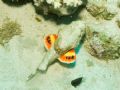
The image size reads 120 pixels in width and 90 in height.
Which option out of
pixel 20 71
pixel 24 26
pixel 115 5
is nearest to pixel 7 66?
pixel 20 71

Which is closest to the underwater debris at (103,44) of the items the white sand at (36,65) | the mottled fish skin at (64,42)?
the white sand at (36,65)

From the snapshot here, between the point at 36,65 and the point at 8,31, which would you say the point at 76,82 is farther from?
the point at 8,31

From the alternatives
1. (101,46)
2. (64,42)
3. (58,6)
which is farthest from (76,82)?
(58,6)

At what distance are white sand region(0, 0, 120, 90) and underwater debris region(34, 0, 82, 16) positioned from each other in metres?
0.44

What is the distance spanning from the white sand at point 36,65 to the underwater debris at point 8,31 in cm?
11

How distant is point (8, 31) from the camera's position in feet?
24.8

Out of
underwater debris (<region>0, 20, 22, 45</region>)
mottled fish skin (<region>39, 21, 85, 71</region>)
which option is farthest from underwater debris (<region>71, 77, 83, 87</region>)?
underwater debris (<region>0, 20, 22, 45</region>)

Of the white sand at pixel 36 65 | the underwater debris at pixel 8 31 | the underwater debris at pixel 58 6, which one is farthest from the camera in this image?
the underwater debris at pixel 8 31

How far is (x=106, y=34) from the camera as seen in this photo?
7527 millimetres

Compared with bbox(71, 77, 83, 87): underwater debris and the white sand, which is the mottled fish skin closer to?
the white sand

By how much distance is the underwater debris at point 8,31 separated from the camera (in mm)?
7484

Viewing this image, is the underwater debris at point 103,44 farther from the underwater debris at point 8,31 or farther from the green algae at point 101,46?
the underwater debris at point 8,31

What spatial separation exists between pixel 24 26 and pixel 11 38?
1.64 ft

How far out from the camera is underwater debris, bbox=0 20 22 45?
7484 millimetres
